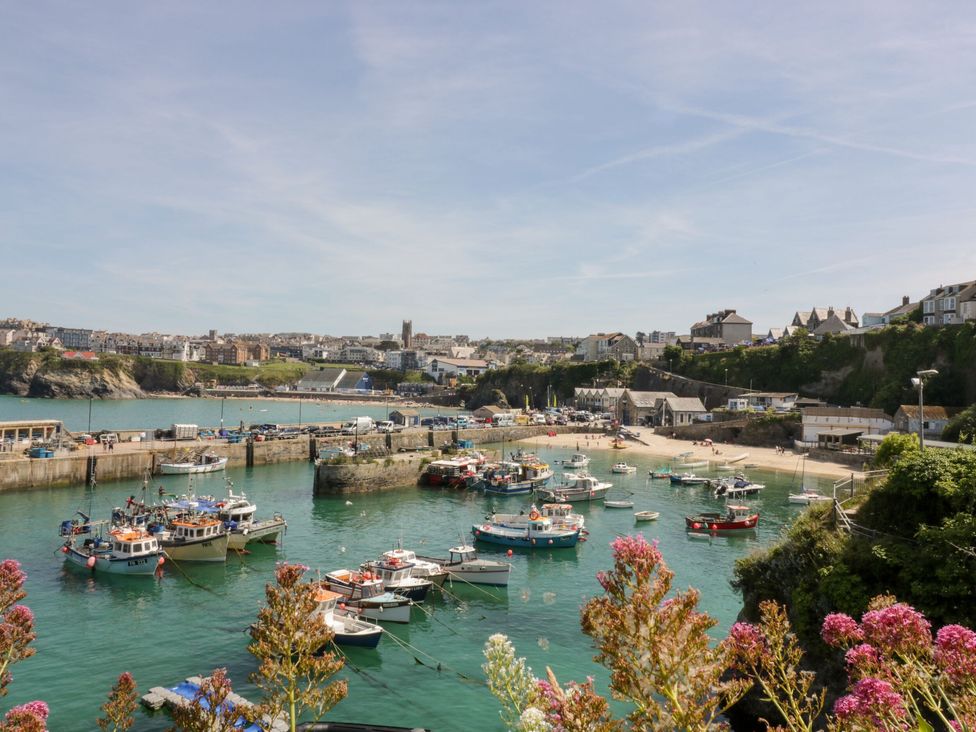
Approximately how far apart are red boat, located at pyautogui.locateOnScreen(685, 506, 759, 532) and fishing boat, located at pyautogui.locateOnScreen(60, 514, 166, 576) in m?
30.0

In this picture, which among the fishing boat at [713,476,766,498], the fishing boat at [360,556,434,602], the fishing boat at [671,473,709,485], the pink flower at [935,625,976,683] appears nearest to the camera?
the pink flower at [935,625,976,683]

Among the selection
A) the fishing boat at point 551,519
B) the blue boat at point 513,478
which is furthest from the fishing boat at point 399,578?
the blue boat at point 513,478

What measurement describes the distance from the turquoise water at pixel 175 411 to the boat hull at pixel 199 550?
65407mm

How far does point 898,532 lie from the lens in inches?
Result: 723

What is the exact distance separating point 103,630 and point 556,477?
41.0 m

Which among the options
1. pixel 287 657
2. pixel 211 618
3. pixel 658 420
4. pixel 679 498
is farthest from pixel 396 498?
pixel 658 420

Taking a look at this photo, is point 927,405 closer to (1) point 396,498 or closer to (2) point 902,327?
(2) point 902,327

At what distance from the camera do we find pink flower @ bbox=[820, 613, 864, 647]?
20.5 ft

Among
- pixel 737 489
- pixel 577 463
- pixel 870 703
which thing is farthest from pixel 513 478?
pixel 870 703

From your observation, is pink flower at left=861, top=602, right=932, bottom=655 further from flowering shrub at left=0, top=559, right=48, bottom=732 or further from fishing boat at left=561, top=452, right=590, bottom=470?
fishing boat at left=561, top=452, right=590, bottom=470

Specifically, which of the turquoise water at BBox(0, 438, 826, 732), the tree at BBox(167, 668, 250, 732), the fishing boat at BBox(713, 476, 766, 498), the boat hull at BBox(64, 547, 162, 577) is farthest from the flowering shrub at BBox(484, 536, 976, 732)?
the fishing boat at BBox(713, 476, 766, 498)

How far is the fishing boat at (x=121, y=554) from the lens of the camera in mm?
31016

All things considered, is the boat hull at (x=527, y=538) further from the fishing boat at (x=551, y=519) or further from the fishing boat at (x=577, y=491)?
the fishing boat at (x=577, y=491)

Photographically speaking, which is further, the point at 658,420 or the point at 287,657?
the point at 658,420
